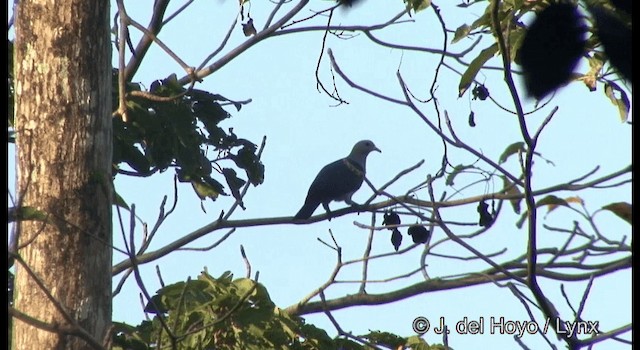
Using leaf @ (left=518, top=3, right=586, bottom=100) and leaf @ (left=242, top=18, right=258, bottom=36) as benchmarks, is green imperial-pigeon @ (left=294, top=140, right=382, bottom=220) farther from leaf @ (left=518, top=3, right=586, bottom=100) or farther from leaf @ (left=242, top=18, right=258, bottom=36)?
leaf @ (left=518, top=3, right=586, bottom=100)

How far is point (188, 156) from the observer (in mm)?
4465

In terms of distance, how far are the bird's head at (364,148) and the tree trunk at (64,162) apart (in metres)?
6.13

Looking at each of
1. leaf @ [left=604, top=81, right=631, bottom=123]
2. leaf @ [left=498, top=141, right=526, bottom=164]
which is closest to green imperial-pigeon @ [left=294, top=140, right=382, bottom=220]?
leaf @ [left=604, top=81, right=631, bottom=123]

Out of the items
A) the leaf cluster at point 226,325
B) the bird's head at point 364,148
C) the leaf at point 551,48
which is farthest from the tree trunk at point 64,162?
the bird's head at point 364,148

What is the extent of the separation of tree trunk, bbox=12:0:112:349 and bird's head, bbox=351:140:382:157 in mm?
6132

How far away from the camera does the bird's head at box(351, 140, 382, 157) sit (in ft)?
31.2

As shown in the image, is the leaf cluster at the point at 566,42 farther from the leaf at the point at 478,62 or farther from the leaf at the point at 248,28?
the leaf at the point at 248,28

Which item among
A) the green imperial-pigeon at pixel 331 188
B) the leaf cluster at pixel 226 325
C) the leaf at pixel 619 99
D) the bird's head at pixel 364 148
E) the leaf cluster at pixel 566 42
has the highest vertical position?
the bird's head at pixel 364 148

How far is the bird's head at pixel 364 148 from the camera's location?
9.52 metres

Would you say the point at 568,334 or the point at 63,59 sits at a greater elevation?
the point at 63,59

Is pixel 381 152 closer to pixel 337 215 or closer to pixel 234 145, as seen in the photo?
pixel 337 215

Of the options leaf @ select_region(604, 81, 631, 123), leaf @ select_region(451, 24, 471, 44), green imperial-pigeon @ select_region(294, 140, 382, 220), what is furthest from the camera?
green imperial-pigeon @ select_region(294, 140, 382, 220)

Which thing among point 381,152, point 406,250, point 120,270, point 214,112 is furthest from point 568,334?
point 381,152
